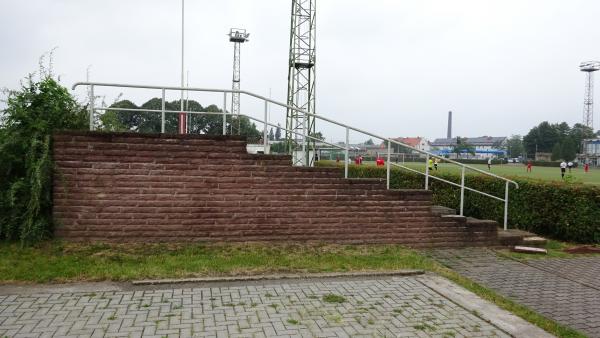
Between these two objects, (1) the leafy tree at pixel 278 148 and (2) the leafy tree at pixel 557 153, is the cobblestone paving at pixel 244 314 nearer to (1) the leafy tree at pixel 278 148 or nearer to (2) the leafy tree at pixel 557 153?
(1) the leafy tree at pixel 278 148

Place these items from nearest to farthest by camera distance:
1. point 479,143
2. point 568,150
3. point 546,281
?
point 546,281, point 568,150, point 479,143

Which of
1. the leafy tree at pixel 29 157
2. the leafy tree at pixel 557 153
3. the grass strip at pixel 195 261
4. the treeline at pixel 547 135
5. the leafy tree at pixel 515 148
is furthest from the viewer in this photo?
the leafy tree at pixel 515 148

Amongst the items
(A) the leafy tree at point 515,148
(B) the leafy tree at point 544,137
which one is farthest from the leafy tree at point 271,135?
(A) the leafy tree at point 515,148

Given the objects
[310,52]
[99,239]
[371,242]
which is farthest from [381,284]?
[310,52]

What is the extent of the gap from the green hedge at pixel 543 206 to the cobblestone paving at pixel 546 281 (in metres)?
1.46

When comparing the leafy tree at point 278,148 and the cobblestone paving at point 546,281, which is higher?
the leafy tree at point 278,148

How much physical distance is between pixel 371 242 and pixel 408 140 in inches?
5033

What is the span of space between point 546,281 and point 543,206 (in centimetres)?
390

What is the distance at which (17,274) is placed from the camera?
241 inches

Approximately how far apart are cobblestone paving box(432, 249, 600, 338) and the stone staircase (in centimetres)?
102

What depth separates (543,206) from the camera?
33.1 ft

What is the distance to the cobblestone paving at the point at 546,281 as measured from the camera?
5.32 m

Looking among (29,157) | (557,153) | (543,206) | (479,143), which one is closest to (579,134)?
(557,153)

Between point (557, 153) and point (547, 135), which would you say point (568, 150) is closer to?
point (557, 153)
